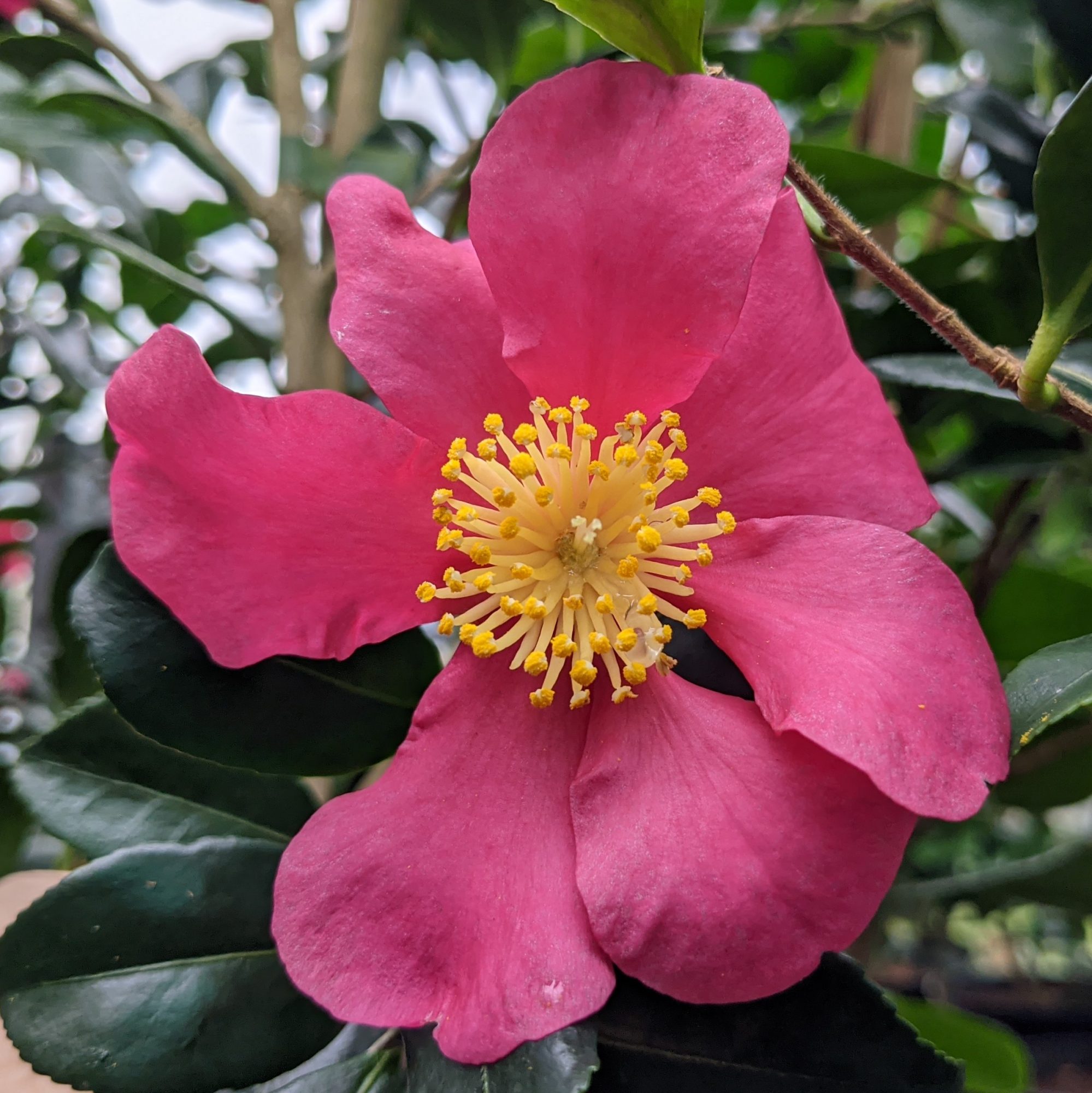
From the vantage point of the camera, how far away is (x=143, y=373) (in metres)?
0.46

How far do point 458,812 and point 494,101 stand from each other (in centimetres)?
89

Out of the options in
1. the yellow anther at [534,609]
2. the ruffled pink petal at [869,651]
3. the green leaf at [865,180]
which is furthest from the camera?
the green leaf at [865,180]

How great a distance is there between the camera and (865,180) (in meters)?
0.81

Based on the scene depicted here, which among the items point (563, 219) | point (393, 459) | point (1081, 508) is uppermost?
point (563, 219)

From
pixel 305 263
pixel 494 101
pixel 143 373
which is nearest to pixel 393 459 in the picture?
pixel 143 373

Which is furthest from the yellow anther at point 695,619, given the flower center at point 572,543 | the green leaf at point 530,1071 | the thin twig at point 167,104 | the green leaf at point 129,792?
the thin twig at point 167,104

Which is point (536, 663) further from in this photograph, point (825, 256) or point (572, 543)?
point (825, 256)

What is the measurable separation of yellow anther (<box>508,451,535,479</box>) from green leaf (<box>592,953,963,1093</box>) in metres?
0.32

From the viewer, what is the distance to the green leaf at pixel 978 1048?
85cm

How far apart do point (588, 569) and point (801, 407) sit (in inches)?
6.8

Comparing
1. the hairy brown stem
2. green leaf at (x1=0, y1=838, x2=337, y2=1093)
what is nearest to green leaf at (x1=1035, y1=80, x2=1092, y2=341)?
the hairy brown stem

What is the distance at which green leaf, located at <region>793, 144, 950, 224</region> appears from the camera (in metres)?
0.78

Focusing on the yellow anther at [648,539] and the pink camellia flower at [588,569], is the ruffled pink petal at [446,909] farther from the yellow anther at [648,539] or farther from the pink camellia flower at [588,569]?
the yellow anther at [648,539]

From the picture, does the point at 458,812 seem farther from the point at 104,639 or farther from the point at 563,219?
the point at 563,219
